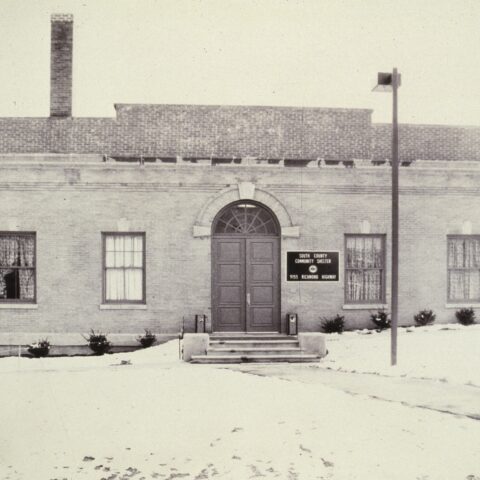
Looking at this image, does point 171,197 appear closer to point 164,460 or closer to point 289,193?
point 289,193

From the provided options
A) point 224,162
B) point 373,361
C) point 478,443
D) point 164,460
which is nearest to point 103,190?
point 224,162

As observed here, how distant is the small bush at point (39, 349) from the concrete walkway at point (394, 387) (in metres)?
5.23

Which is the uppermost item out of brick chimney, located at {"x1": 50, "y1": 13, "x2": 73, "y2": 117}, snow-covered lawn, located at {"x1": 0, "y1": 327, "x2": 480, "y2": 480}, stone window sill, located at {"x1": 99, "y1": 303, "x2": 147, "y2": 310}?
brick chimney, located at {"x1": 50, "y1": 13, "x2": 73, "y2": 117}

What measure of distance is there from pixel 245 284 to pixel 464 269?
19.8ft

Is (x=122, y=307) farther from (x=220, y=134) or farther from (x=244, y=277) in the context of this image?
(x=220, y=134)

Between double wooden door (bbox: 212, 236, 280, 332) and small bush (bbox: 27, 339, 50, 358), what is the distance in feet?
14.0

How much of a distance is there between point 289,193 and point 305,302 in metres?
2.87

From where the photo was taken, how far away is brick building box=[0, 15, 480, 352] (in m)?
16.5

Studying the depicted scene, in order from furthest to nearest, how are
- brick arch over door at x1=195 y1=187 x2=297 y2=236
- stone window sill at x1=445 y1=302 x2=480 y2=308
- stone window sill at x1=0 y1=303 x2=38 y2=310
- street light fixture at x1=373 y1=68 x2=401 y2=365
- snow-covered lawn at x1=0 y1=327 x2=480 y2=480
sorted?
1. stone window sill at x1=445 y1=302 x2=480 y2=308
2. brick arch over door at x1=195 y1=187 x2=297 y2=236
3. stone window sill at x1=0 y1=303 x2=38 y2=310
4. street light fixture at x1=373 y1=68 x2=401 y2=365
5. snow-covered lawn at x1=0 y1=327 x2=480 y2=480

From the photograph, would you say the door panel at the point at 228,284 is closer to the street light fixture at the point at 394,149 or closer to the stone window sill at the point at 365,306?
the stone window sill at the point at 365,306

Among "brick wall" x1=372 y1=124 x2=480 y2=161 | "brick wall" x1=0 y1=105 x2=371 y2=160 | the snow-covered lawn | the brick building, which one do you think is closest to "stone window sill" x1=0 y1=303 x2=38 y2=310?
the brick building

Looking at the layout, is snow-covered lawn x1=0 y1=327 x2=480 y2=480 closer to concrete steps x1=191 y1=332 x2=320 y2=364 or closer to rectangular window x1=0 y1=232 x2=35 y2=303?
concrete steps x1=191 y1=332 x2=320 y2=364

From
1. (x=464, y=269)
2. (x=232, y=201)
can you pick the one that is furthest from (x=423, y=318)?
(x=232, y=201)

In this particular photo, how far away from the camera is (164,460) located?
7.39 m
